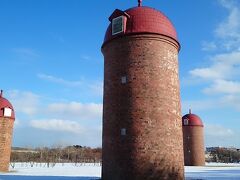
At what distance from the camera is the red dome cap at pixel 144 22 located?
62.3 feet

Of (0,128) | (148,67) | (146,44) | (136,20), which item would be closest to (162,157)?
(148,67)

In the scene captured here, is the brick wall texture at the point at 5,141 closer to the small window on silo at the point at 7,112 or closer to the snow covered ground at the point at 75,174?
the small window on silo at the point at 7,112

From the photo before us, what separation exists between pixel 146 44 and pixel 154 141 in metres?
5.81

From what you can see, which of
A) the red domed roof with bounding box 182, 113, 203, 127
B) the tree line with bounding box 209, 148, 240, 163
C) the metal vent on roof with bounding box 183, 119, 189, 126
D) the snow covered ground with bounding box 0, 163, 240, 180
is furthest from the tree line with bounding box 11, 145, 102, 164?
the tree line with bounding box 209, 148, 240, 163

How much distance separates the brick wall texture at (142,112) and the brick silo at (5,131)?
49.1 ft

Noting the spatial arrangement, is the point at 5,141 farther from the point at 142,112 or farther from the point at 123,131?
the point at 142,112

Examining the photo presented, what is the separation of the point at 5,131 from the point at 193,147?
30784mm

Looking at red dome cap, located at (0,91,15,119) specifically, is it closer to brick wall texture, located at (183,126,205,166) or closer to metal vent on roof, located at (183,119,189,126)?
metal vent on roof, located at (183,119,189,126)

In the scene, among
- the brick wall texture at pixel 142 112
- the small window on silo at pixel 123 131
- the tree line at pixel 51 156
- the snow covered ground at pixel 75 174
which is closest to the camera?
the brick wall texture at pixel 142 112

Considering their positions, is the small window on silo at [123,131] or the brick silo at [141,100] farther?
the small window on silo at [123,131]

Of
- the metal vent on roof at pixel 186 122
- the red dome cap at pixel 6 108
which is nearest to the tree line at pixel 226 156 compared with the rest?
the metal vent on roof at pixel 186 122

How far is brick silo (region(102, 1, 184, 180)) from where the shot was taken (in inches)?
688

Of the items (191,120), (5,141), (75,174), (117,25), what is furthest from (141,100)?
(191,120)

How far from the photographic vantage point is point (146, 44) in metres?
18.8
